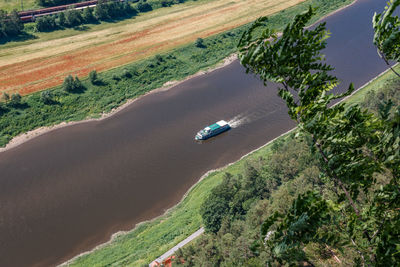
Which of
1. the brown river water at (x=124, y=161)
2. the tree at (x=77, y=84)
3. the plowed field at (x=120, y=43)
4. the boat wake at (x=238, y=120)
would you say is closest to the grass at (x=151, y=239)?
the brown river water at (x=124, y=161)

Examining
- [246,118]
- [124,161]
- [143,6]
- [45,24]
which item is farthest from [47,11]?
[246,118]

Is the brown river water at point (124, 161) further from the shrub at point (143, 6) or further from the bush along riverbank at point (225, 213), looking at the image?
the shrub at point (143, 6)

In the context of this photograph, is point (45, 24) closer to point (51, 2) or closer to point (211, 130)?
point (51, 2)

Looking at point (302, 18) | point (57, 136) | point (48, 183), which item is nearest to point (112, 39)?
point (57, 136)

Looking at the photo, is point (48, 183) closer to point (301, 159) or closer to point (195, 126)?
point (195, 126)

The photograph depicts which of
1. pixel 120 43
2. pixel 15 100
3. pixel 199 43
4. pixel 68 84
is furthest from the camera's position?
pixel 120 43
